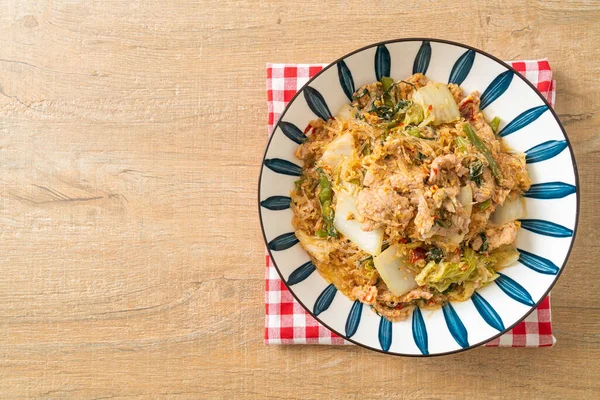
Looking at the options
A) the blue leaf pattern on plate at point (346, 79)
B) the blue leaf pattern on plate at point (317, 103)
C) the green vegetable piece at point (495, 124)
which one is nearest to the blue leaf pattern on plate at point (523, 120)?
the green vegetable piece at point (495, 124)

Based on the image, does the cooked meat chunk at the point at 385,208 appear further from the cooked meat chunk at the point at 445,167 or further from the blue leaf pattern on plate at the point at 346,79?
the blue leaf pattern on plate at the point at 346,79

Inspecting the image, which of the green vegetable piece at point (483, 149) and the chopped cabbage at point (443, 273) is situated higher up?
the green vegetable piece at point (483, 149)

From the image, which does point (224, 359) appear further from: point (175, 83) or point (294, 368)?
point (175, 83)

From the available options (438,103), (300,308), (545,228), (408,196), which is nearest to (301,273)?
(300,308)

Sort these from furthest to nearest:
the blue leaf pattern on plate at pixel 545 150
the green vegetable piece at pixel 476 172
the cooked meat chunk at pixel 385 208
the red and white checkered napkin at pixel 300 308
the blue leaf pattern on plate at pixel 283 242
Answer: the red and white checkered napkin at pixel 300 308 → the blue leaf pattern on plate at pixel 283 242 → the blue leaf pattern on plate at pixel 545 150 → the green vegetable piece at pixel 476 172 → the cooked meat chunk at pixel 385 208

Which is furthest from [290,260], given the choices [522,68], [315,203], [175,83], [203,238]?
[522,68]

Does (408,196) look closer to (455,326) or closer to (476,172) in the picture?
(476,172)

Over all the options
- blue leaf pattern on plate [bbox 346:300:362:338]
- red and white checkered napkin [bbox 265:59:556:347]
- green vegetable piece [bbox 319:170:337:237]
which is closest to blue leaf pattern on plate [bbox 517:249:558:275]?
red and white checkered napkin [bbox 265:59:556:347]
